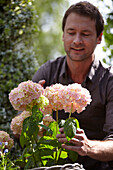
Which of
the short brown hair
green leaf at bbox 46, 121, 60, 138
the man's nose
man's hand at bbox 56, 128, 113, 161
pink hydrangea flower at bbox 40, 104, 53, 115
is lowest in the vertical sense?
man's hand at bbox 56, 128, 113, 161

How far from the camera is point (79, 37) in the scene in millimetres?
2348

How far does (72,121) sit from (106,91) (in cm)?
99

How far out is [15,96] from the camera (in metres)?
1.58

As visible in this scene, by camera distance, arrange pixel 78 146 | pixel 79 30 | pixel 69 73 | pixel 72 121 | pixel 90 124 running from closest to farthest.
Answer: pixel 72 121 < pixel 78 146 < pixel 79 30 < pixel 90 124 < pixel 69 73

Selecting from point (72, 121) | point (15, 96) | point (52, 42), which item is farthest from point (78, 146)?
point (52, 42)

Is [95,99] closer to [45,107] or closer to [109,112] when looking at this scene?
[109,112]

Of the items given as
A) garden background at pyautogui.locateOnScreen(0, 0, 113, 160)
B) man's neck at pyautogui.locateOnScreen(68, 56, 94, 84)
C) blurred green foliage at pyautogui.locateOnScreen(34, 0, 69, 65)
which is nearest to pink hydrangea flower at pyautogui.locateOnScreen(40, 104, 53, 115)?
man's neck at pyautogui.locateOnScreen(68, 56, 94, 84)

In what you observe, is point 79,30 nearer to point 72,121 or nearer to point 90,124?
point 90,124

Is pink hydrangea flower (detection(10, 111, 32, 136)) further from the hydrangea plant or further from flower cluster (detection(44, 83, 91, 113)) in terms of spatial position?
flower cluster (detection(44, 83, 91, 113))

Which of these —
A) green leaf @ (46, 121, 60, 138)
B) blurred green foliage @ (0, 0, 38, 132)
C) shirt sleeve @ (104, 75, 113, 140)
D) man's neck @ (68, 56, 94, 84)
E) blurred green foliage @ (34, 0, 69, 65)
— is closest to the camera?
green leaf @ (46, 121, 60, 138)

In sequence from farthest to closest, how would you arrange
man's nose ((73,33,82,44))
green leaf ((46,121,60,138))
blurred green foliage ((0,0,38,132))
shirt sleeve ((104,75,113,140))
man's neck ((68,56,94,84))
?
blurred green foliage ((0,0,38,132))
man's neck ((68,56,94,84))
man's nose ((73,33,82,44))
shirt sleeve ((104,75,113,140))
green leaf ((46,121,60,138))

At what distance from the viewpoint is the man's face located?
92.7 inches

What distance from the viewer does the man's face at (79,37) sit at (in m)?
2.36

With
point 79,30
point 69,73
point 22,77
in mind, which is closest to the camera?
point 79,30
